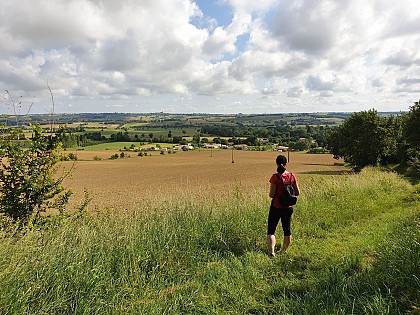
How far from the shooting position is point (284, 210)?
6383 millimetres

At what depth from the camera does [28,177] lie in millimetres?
6211

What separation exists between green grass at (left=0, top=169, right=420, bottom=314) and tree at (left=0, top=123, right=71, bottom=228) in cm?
A: 81

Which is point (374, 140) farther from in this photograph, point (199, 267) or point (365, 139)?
point (199, 267)

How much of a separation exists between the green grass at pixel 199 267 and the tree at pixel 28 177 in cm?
81

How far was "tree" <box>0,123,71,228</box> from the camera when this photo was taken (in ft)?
19.9

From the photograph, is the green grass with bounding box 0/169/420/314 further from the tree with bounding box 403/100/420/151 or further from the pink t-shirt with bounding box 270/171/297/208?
the tree with bounding box 403/100/420/151

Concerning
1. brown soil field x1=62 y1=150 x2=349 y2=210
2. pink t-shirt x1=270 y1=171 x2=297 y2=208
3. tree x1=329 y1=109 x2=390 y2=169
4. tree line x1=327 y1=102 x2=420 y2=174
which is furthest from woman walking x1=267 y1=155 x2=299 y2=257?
tree x1=329 y1=109 x2=390 y2=169

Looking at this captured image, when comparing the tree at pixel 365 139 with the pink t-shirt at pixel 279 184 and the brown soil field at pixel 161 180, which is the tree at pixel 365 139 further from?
the pink t-shirt at pixel 279 184

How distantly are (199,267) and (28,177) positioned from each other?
4.01m

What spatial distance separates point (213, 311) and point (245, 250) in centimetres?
226

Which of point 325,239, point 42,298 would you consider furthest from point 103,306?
point 325,239

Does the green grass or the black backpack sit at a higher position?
the black backpack

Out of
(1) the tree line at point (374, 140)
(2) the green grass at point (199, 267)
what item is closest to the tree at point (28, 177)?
(2) the green grass at point (199, 267)

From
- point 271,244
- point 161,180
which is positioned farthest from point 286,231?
point 161,180
